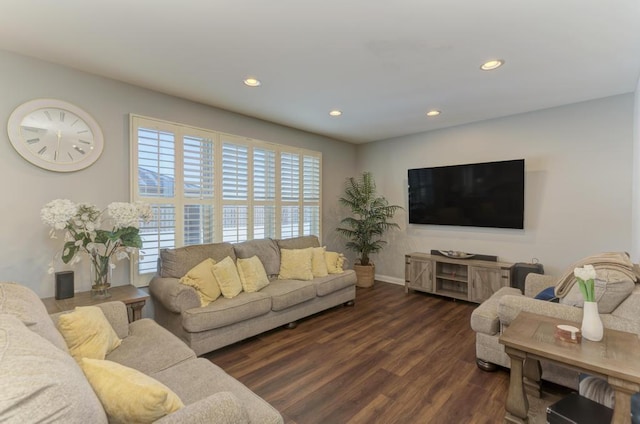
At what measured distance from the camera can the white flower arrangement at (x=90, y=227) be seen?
7.41 ft

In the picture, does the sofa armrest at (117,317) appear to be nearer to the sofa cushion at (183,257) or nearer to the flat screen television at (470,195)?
the sofa cushion at (183,257)

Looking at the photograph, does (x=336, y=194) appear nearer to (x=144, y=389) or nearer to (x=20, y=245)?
(x=20, y=245)

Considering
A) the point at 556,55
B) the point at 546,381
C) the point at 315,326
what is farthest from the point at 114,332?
the point at 556,55

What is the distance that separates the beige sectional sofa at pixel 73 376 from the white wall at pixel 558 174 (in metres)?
3.93

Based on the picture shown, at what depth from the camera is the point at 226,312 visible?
2.70m

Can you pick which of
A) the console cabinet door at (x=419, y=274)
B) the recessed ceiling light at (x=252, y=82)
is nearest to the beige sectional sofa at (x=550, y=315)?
the console cabinet door at (x=419, y=274)

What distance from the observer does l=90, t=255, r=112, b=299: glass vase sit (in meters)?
2.46

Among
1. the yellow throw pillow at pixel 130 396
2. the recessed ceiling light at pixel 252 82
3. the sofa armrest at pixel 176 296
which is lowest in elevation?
the sofa armrest at pixel 176 296

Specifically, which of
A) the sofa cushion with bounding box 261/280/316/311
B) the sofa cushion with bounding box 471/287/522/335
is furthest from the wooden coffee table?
the sofa cushion with bounding box 261/280/316/311

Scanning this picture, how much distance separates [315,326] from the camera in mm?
3393

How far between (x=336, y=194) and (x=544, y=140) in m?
3.14

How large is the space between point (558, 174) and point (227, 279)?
13.7 feet

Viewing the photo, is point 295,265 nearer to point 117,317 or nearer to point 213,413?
point 117,317

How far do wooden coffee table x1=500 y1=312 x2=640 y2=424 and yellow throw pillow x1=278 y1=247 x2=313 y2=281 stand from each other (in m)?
2.32
